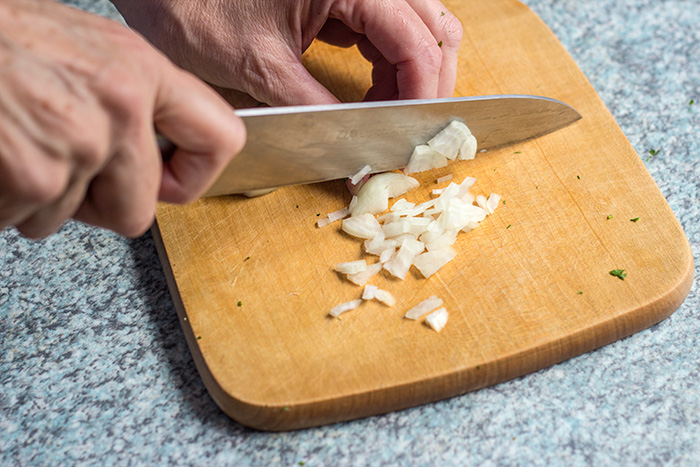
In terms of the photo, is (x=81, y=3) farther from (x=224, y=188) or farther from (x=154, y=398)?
(x=154, y=398)

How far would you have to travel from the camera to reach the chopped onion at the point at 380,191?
1.29 m

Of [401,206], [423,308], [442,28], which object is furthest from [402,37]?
[423,308]

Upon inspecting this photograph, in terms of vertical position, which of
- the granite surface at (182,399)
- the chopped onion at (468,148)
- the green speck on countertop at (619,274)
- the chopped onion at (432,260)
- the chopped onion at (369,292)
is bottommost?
the granite surface at (182,399)

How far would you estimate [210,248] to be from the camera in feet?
4.08

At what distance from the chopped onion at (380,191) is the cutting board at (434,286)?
41 mm

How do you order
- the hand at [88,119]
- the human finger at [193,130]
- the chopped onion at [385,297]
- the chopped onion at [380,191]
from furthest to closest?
the chopped onion at [380,191]
the chopped onion at [385,297]
the human finger at [193,130]
the hand at [88,119]

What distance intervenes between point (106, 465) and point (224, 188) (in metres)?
0.51

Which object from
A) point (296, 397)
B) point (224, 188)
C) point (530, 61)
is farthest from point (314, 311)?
point (530, 61)

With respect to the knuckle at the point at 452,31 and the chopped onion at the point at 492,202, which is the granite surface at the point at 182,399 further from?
the knuckle at the point at 452,31

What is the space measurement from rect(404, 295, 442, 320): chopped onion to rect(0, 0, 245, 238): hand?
0.45 metres

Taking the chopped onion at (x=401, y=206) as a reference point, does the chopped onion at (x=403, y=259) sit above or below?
below

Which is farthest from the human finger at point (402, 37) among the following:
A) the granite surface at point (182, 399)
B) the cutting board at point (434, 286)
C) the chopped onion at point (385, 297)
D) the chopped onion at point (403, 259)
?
the granite surface at point (182, 399)

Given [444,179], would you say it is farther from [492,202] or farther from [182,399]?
[182,399]

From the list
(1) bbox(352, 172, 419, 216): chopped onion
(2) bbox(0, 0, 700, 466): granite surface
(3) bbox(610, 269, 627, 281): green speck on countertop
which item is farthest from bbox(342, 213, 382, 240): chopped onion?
(3) bbox(610, 269, 627, 281): green speck on countertop
